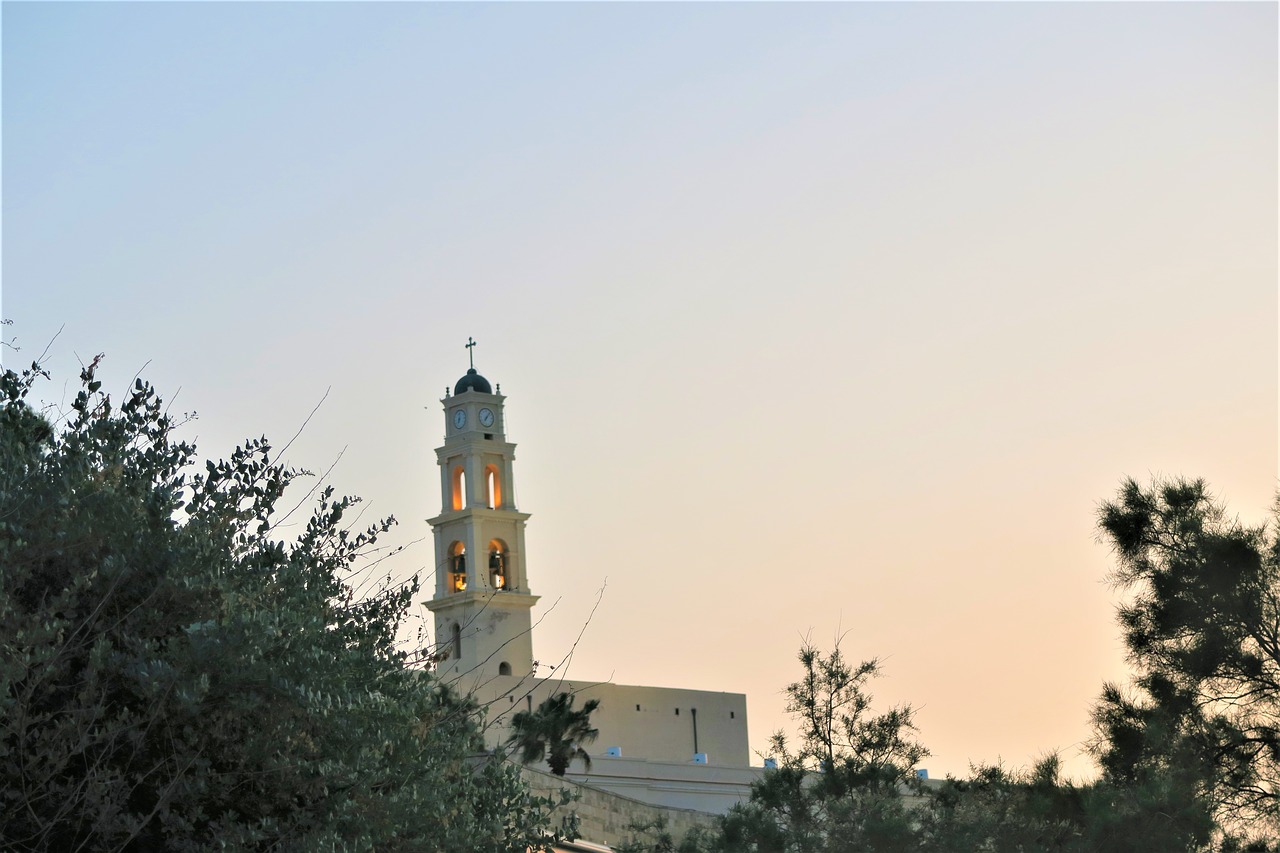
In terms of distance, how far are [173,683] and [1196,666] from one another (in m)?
9.51

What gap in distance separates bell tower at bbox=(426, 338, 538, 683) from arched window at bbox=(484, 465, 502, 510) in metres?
0.04

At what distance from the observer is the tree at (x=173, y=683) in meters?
7.36

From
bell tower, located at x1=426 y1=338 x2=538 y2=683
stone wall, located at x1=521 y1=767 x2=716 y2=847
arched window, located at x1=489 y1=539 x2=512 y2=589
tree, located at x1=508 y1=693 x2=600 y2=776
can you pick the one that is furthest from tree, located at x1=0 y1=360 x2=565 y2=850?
arched window, located at x1=489 y1=539 x2=512 y2=589

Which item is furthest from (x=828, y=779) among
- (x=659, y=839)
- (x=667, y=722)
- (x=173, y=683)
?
(x=667, y=722)

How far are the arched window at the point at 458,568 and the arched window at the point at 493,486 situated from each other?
2.01 meters

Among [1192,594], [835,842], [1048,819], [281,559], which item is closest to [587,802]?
[835,842]

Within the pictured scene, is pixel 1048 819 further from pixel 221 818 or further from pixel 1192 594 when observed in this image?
pixel 221 818

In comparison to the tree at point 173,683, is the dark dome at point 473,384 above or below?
above

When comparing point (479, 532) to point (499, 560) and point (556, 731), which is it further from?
point (556, 731)

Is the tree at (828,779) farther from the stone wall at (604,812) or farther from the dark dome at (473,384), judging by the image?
the dark dome at (473,384)

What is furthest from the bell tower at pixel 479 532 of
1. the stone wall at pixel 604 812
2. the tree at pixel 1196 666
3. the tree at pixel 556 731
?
the tree at pixel 1196 666

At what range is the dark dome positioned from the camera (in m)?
64.2

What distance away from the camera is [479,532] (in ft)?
200

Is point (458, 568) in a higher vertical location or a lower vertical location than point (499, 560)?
lower
